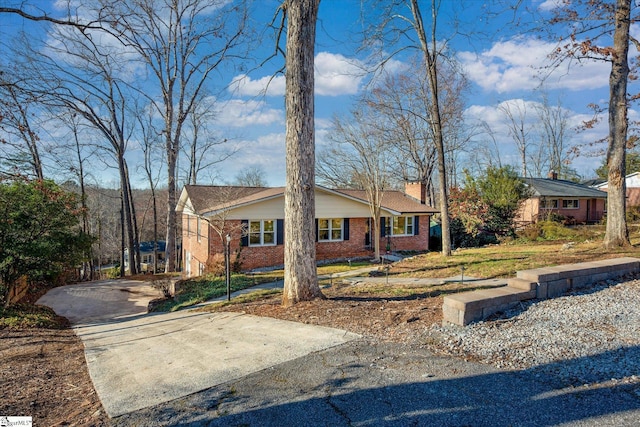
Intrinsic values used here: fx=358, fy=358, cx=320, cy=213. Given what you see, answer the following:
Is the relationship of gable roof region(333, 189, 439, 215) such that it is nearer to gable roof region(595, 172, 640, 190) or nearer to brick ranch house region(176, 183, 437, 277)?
brick ranch house region(176, 183, 437, 277)

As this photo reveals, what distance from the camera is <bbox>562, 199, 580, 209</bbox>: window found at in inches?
1136

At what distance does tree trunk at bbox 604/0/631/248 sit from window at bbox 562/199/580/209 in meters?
22.2

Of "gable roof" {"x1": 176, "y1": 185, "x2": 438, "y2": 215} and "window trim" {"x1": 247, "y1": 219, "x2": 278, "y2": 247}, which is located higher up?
"gable roof" {"x1": 176, "y1": 185, "x2": 438, "y2": 215}

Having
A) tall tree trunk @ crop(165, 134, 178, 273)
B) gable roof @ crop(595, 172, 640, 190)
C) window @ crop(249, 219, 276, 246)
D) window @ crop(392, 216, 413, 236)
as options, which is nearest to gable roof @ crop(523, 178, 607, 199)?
gable roof @ crop(595, 172, 640, 190)

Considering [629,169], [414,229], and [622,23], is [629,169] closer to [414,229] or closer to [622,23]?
[414,229]

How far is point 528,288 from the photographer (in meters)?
5.26

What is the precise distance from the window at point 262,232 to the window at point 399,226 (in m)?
6.67

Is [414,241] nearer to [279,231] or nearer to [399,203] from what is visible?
[399,203]

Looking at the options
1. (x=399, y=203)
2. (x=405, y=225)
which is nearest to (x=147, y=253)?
(x=399, y=203)

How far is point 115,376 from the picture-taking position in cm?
404

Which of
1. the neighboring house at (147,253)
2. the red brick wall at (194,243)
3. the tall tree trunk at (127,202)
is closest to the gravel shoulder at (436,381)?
the red brick wall at (194,243)

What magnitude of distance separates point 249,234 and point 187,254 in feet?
21.1

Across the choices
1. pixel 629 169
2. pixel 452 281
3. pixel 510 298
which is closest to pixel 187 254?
pixel 452 281

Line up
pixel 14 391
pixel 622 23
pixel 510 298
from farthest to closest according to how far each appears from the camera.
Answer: pixel 622 23 → pixel 510 298 → pixel 14 391
